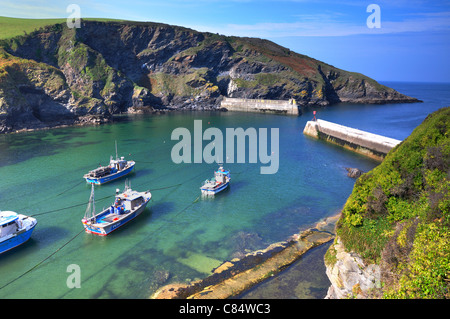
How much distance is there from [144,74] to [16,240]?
124544 millimetres

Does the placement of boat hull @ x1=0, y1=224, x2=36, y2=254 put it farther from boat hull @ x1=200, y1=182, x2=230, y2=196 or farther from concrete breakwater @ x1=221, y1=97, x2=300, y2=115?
concrete breakwater @ x1=221, y1=97, x2=300, y2=115

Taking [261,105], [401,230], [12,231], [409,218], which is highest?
[261,105]

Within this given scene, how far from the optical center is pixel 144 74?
5536 inches

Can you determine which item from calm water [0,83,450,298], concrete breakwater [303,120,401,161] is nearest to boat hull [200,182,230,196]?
calm water [0,83,450,298]

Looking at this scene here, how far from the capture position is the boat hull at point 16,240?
89.5 ft

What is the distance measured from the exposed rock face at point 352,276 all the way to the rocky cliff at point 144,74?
92497 millimetres

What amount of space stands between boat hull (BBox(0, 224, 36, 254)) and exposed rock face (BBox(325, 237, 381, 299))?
94.1 ft

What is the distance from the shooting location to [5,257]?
2712cm

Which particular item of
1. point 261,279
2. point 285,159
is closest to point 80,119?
point 285,159

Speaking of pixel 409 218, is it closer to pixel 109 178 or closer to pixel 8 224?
pixel 8 224

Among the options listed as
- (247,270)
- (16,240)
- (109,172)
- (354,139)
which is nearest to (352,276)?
(247,270)

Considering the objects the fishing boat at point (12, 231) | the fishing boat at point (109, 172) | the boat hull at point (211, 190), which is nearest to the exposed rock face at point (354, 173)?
the boat hull at point (211, 190)

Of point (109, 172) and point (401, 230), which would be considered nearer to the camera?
point (401, 230)
